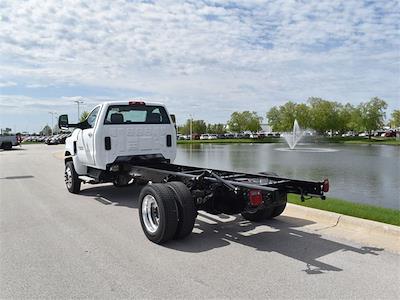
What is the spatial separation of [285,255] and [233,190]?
1100 mm

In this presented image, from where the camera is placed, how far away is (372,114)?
8512 centimetres

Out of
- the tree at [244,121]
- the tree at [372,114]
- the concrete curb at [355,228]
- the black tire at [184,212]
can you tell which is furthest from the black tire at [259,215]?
the tree at [244,121]

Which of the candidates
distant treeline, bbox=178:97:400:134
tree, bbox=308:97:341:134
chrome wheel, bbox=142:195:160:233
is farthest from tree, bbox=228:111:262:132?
chrome wheel, bbox=142:195:160:233

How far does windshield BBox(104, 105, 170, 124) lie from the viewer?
9.00 metres

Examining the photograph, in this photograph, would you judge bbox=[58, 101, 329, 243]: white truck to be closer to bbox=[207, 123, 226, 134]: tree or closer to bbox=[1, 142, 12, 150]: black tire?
bbox=[1, 142, 12, 150]: black tire

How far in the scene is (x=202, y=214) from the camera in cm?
768

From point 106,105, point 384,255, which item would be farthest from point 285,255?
point 106,105

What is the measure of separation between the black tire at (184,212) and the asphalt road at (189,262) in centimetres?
20

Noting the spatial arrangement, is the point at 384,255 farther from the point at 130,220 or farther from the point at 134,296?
the point at 130,220

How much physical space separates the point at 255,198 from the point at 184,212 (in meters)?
1.05

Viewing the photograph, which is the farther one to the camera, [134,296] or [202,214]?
[202,214]

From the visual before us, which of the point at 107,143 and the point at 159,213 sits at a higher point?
the point at 107,143

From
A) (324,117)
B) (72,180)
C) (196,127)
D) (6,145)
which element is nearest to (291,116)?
(324,117)

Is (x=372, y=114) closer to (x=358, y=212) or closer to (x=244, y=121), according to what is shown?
(x=244, y=121)
